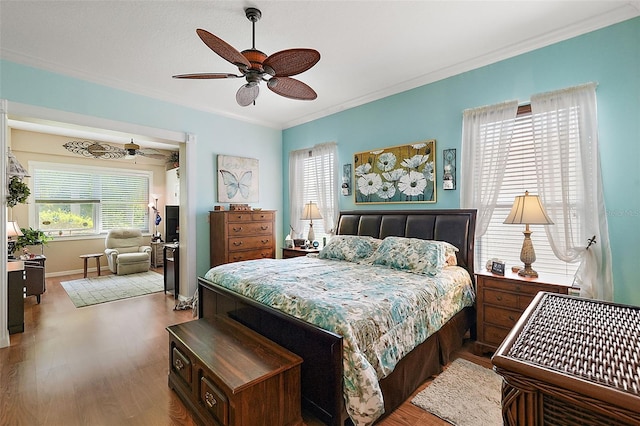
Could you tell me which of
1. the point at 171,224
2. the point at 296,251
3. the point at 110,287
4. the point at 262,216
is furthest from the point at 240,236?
the point at 110,287

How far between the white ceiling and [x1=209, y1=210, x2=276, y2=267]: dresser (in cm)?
189

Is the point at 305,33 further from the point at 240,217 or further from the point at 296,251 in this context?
the point at 296,251

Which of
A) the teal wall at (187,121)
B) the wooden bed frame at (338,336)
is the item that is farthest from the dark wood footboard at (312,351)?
the teal wall at (187,121)

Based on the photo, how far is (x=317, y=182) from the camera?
5020mm

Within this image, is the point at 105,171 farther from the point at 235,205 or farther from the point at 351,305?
the point at 351,305

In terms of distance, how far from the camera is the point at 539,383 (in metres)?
0.77

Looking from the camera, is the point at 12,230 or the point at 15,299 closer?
the point at 15,299

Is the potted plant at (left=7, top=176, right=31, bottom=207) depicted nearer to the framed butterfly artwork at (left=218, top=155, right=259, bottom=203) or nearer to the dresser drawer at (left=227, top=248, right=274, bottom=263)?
the framed butterfly artwork at (left=218, top=155, right=259, bottom=203)

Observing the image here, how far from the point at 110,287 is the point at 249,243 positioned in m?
2.90

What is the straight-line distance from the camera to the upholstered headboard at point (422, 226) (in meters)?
3.19

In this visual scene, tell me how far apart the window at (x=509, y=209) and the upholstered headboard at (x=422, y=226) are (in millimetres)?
215

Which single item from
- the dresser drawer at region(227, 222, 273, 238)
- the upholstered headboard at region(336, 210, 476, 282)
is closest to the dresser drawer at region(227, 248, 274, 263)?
the dresser drawer at region(227, 222, 273, 238)

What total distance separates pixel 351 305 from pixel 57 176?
753 cm

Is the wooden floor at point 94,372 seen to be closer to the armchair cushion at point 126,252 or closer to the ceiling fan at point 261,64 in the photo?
the armchair cushion at point 126,252
